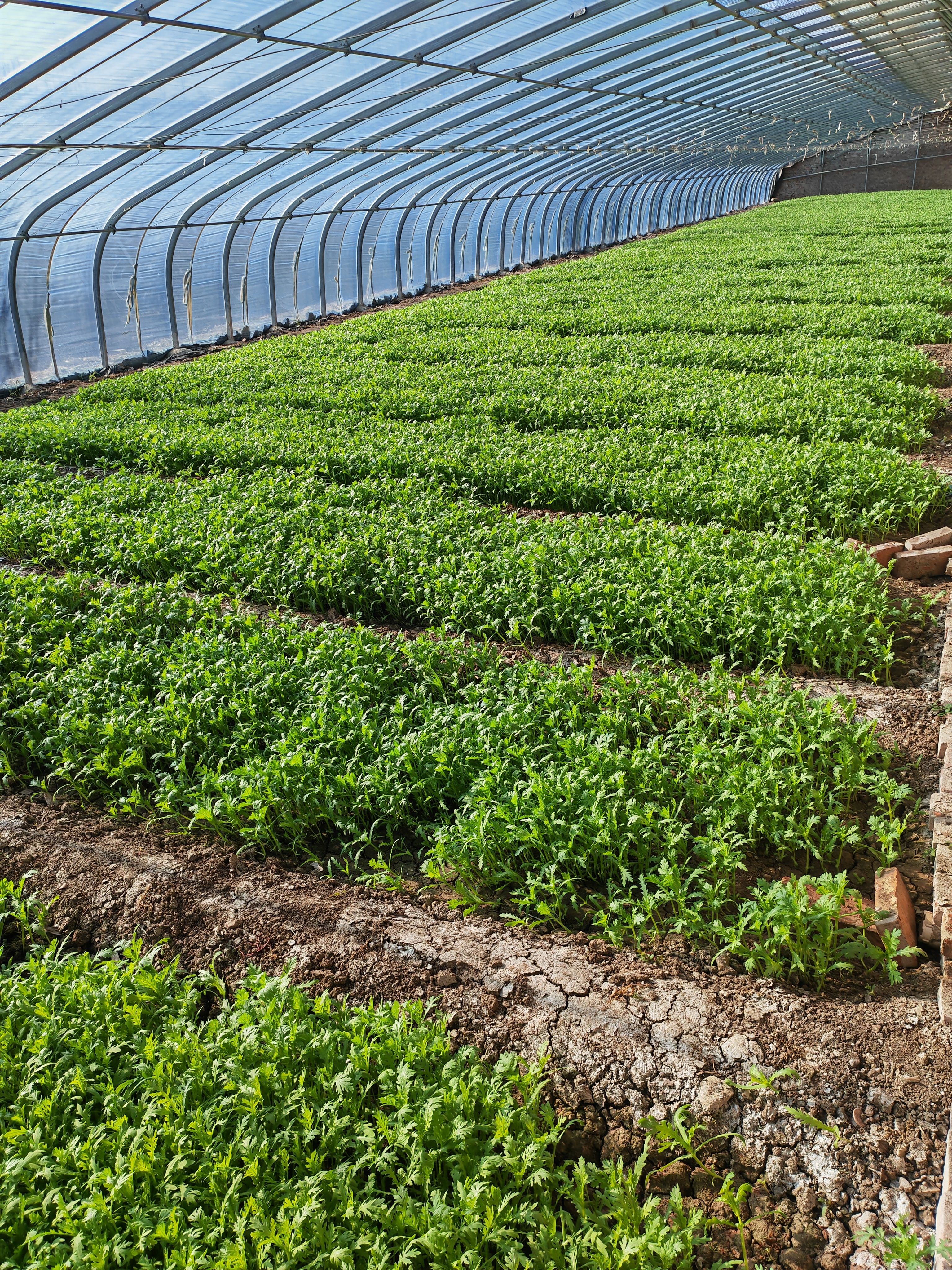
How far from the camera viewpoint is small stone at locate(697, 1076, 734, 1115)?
261 cm

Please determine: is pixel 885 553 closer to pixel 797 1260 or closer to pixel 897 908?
pixel 897 908

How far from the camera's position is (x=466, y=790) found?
403 centimetres

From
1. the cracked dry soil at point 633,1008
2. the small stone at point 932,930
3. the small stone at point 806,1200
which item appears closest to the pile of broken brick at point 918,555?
the cracked dry soil at point 633,1008

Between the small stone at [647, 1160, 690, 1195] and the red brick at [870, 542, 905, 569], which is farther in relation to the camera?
the red brick at [870, 542, 905, 569]

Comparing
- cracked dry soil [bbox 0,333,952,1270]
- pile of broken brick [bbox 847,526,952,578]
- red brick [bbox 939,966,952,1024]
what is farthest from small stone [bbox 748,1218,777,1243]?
pile of broken brick [bbox 847,526,952,578]

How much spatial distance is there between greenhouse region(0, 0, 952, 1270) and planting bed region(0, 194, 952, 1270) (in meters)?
0.02

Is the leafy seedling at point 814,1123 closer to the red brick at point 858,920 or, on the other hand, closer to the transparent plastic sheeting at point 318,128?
the red brick at point 858,920

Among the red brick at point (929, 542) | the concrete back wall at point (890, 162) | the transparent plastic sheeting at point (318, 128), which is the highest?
the concrete back wall at point (890, 162)

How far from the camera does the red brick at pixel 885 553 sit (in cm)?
606

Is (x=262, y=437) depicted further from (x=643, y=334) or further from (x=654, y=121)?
(x=654, y=121)

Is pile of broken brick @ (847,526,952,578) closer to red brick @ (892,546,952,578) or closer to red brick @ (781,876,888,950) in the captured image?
red brick @ (892,546,952,578)

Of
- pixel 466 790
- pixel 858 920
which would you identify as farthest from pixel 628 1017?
pixel 466 790

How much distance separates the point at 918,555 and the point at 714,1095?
4522 millimetres

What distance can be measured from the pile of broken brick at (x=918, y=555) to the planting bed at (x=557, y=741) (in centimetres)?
17
